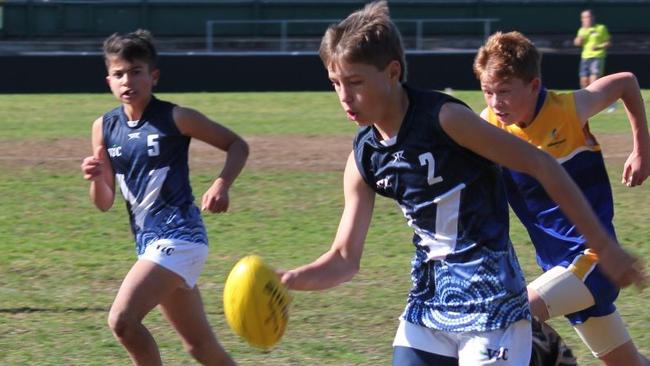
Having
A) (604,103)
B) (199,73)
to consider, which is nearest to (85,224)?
(604,103)

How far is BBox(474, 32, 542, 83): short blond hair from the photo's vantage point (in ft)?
15.7

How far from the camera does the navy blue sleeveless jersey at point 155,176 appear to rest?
18.1 feet

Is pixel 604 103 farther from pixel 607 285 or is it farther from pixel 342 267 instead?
pixel 342 267

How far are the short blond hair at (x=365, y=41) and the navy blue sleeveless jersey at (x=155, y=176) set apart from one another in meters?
1.90

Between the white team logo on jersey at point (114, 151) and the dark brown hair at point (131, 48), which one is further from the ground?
the dark brown hair at point (131, 48)

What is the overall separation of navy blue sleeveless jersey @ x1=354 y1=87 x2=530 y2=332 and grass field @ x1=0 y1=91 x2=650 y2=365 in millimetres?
2378

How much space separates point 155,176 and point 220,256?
11.9 feet

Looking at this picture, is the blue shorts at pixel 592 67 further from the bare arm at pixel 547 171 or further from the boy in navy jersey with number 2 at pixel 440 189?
the bare arm at pixel 547 171

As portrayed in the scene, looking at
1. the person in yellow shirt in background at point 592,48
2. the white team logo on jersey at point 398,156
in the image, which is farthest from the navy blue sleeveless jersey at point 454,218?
the person in yellow shirt in background at point 592,48

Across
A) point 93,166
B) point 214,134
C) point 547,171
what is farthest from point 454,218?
point 93,166

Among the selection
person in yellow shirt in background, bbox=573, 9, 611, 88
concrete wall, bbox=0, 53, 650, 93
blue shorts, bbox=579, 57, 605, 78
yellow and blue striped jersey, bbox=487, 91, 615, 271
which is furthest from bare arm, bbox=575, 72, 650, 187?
concrete wall, bbox=0, 53, 650, 93

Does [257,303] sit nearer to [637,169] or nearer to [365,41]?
[365,41]

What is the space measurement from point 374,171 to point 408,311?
0.48m

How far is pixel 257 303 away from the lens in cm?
374
